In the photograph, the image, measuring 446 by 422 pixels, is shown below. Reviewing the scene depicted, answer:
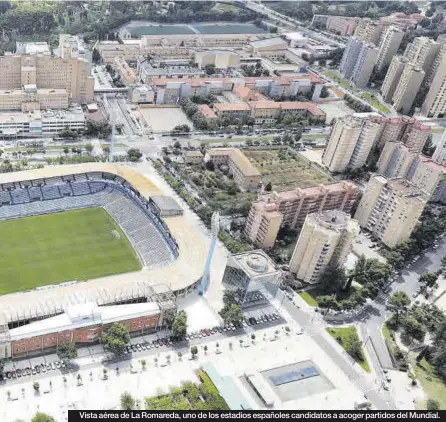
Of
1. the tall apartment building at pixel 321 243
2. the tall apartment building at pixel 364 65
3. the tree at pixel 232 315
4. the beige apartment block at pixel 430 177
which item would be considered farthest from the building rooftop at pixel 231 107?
the tree at pixel 232 315

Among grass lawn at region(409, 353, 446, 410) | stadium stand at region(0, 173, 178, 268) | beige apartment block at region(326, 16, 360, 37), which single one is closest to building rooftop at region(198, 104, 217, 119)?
stadium stand at region(0, 173, 178, 268)

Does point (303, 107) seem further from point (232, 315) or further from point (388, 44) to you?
point (232, 315)

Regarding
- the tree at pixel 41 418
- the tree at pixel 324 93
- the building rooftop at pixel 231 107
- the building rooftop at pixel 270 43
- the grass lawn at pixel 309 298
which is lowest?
the tree at pixel 41 418

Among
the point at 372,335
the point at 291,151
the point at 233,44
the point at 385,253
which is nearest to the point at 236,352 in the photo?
the point at 372,335

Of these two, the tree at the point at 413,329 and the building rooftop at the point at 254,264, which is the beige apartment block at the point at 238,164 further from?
the tree at the point at 413,329

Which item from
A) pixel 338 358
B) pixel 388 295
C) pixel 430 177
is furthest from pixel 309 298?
pixel 430 177

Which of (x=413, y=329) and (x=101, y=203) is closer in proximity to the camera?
→ (x=413, y=329)

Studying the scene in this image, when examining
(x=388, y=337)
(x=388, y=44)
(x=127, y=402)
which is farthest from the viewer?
(x=388, y=44)
